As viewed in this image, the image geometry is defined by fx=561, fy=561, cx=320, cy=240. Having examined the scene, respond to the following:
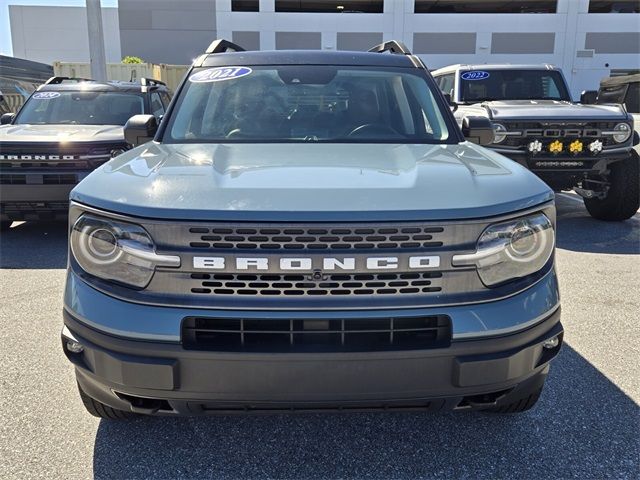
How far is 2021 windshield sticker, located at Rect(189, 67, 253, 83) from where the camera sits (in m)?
3.37

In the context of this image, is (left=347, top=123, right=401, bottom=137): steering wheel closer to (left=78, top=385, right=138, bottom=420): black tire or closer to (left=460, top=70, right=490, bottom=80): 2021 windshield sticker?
(left=78, top=385, right=138, bottom=420): black tire

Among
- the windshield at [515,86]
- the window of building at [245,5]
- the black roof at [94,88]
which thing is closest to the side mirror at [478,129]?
the windshield at [515,86]

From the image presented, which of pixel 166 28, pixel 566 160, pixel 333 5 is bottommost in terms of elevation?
pixel 566 160

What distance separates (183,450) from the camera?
2379 millimetres

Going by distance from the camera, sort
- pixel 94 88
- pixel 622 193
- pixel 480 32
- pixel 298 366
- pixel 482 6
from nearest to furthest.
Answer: pixel 298 366, pixel 622 193, pixel 94 88, pixel 480 32, pixel 482 6

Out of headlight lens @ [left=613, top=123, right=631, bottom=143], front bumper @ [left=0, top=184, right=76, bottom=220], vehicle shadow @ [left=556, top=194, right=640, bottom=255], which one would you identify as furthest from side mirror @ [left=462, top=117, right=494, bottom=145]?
front bumper @ [left=0, top=184, right=76, bottom=220]

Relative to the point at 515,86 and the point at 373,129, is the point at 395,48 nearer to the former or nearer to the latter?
the point at 373,129

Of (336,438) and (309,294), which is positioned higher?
(309,294)

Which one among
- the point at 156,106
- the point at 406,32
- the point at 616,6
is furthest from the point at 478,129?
the point at 616,6

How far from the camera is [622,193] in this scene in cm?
657

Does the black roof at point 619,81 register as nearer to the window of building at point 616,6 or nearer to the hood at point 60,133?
the hood at point 60,133

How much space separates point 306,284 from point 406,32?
1672 inches

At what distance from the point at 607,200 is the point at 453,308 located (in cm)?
579

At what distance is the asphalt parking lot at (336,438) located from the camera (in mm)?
2268
